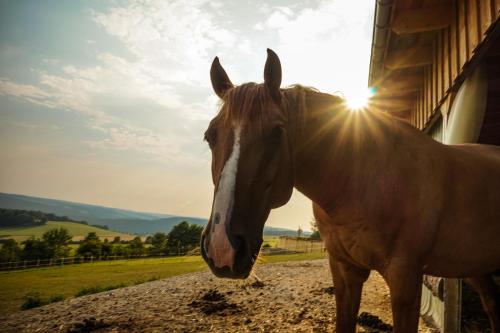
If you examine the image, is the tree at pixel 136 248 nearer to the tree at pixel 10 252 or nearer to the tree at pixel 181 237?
the tree at pixel 181 237

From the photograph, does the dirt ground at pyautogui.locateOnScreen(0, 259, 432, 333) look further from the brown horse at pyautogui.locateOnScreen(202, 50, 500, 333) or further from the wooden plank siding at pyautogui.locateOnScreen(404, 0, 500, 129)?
the wooden plank siding at pyautogui.locateOnScreen(404, 0, 500, 129)

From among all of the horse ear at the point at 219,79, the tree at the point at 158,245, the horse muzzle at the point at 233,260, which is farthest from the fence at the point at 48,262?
the horse muzzle at the point at 233,260

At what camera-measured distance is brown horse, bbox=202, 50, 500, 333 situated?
1433 millimetres

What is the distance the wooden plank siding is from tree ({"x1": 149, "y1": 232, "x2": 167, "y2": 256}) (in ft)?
181

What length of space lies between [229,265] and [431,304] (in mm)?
4747

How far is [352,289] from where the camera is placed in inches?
86.1

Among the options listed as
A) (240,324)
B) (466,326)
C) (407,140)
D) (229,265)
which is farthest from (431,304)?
(229,265)

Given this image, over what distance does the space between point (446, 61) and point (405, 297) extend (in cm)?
332

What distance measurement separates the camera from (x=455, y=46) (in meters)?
3.27

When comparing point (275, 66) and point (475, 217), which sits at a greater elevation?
point (275, 66)

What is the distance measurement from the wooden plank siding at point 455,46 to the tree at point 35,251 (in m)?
51.9

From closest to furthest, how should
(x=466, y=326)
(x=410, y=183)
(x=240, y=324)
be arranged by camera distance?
(x=410, y=183), (x=466, y=326), (x=240, y=324)

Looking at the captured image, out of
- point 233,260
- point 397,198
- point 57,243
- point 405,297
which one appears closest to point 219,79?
point 233,260

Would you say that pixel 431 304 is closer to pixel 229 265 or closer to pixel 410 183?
pixel 410 183
